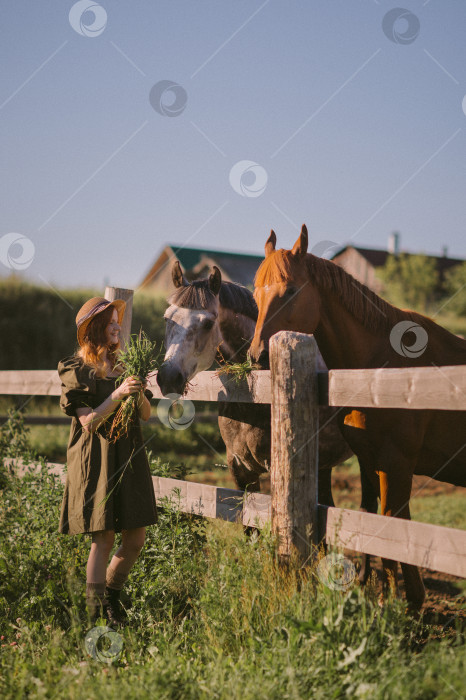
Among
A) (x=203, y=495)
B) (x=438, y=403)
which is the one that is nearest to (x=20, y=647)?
(x=203, y=495)

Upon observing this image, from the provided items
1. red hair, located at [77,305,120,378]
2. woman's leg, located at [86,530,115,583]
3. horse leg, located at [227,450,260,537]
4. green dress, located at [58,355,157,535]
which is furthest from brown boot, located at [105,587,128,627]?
horse leg, located at [227,450,260,537]

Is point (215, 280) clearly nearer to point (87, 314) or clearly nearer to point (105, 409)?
point (87, 314)

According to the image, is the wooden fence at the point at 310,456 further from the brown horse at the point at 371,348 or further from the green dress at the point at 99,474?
the green dress at the point at 99,474

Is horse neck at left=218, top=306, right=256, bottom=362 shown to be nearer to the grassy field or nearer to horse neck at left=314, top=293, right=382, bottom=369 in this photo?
horse neck at left=314, top=293, right=382, bottom=369

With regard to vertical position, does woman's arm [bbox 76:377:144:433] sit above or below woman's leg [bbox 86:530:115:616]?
above

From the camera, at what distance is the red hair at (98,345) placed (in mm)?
3338

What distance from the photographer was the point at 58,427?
1349cm

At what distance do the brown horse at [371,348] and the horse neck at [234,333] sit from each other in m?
0.44

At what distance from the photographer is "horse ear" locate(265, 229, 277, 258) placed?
418 cm

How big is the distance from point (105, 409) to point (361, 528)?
1.47m

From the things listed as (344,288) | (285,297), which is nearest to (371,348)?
(344,288)

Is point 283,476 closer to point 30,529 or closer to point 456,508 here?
point 30,529

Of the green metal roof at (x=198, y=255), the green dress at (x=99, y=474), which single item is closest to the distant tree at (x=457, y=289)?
the green metal roof at (x=198, y=255)

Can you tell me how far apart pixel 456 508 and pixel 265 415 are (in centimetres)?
471
